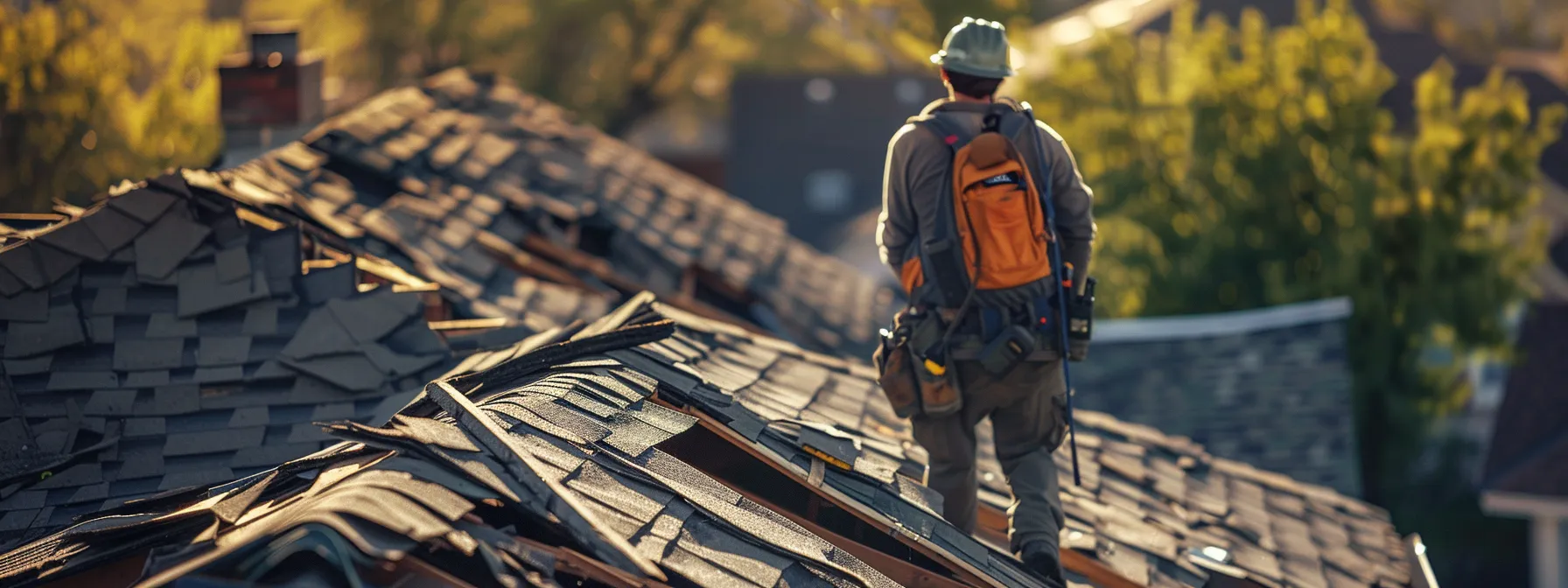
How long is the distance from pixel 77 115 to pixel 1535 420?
744 inches

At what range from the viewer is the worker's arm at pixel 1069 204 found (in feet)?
20.4

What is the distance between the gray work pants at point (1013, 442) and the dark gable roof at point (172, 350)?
235 cm

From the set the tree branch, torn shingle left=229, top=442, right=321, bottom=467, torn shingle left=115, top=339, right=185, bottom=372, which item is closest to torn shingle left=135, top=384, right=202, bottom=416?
torn shingle left=115, top=339, right=185, bottom=372

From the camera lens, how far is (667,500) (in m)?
4.89

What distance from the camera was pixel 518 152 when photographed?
12617 mm

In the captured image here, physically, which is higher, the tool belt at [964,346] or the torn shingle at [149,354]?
the tool belt at [964,346]

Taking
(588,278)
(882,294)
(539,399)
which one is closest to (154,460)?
(539,399)

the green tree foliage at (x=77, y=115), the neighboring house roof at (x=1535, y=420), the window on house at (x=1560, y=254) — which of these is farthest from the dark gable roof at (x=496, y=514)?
the window on house at (x=1560, y=254)

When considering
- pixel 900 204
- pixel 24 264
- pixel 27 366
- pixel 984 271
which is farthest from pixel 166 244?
pixel 984 271

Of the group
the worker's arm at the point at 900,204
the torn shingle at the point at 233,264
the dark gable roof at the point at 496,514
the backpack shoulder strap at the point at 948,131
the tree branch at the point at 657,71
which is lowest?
the tree branch at the point at 657,71

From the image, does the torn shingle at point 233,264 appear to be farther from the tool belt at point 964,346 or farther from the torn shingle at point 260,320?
the tool belt at point 964,346

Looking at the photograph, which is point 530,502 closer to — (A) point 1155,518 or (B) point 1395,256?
(A) point 1155,518

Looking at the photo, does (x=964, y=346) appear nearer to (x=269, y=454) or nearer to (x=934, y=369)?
(x=934, y=369)

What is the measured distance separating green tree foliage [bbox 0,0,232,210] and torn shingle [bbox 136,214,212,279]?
1488cm
